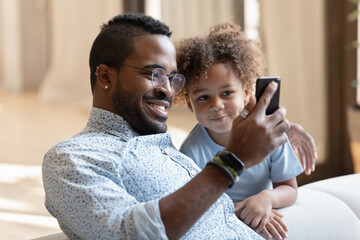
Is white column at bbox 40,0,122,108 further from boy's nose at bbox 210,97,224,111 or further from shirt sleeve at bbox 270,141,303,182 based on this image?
shirt sleeve at bbox 270,141,303,182

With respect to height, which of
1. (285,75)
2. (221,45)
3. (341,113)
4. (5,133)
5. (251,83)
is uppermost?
(221,45)

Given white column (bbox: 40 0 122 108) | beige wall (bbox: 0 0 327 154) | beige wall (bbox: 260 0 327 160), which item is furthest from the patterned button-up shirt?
white column (bbox: 40 0 122 108)

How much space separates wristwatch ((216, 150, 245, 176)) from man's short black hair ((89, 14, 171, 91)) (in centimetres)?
40

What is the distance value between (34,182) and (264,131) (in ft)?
8.91

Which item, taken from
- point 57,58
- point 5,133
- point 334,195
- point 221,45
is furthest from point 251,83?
point 57,58

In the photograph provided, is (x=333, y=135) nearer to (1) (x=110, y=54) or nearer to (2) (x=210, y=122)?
(2) (x=210, y=122)

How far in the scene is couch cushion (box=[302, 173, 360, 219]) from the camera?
5.82 ft

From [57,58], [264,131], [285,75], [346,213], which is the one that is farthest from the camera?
[57,58]

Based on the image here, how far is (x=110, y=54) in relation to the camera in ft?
4.87

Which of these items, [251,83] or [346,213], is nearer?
[346,213]

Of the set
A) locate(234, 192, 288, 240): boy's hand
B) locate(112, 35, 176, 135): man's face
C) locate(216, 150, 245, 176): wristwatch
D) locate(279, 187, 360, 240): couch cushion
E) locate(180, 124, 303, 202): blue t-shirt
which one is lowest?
locate(279, 187, 360, 240): couch cushion

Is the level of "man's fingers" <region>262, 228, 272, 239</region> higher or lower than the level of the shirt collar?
lower

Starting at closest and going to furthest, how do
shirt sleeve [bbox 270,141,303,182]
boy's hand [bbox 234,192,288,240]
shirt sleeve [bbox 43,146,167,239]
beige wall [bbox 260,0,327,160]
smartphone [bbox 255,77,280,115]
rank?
shirt sleeve [bbox 43,146,167,239] < smartphone [bbox 255,77,280,115] < boy's hand [bbox 234,192,288,240] < shirt sleeve [bbox 270,141,303,182] < beige wall [bbox 260,0,327,160]

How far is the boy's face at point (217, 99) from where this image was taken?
1.73m
